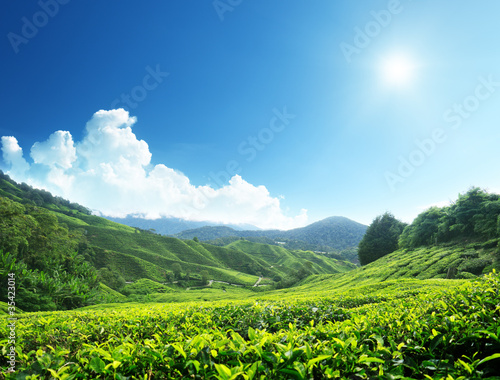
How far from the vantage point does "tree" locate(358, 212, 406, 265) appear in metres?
58.6

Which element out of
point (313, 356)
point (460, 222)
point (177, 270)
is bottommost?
point (177, 270)

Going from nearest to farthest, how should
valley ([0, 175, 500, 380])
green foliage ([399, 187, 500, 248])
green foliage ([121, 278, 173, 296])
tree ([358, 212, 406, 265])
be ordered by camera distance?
1. valley ([0, 175, 500, 380])
2. green foliage ([399, 187, 500, 248])
3. tree ([358, 212, 406, 265])
4. green foliage ([121, 278, 173, 296])

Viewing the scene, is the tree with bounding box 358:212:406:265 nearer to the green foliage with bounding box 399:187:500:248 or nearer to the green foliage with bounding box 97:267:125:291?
the green foliage with bounding box 399:187:500:248

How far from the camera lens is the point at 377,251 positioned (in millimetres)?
59250

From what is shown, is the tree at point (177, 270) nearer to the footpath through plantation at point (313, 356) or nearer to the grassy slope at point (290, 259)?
the grassy slope at point (290, 259)

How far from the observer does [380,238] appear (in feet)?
196

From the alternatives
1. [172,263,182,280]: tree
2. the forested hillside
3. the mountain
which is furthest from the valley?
[172,263,182,280]: tree

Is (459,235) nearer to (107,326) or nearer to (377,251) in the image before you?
(377,251)

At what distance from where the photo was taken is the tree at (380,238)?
192ft

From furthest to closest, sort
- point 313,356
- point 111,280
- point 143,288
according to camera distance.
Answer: point 143,288
point 111,280
point 313,356

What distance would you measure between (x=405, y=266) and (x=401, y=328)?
109 ft

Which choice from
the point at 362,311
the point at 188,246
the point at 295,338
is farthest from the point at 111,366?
the point at 188,246

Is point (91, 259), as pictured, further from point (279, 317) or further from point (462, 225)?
point (462, 225)

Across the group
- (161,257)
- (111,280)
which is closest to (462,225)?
(111,280)
